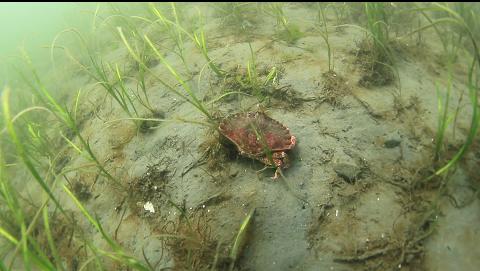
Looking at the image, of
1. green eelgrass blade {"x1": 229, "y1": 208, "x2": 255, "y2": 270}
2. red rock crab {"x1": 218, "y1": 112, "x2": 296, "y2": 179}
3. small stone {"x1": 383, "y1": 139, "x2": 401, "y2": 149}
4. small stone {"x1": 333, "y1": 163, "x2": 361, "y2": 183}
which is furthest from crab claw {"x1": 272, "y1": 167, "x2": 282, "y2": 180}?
small stone {"x1": 383, "y1": 139, "x2": 401, "y2": 149}

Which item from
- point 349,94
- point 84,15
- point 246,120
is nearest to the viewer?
point 246,120

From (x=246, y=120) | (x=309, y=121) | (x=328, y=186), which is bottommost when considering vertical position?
(x=328, y=186)

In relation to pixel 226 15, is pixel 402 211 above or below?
below

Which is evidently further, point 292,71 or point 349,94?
point 292,71

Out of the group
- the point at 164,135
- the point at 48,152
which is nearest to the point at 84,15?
the point at 48,152

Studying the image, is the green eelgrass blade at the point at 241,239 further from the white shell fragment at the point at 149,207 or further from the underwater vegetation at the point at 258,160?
the white shell fragment at the point at 149,207

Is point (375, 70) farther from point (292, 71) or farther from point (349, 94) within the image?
point (292, 71)

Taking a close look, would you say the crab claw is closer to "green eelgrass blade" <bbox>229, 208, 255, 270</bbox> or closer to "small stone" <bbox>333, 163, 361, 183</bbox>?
"green eelgrass blade" <bbox>229, 208, 255, 270</bbox>
